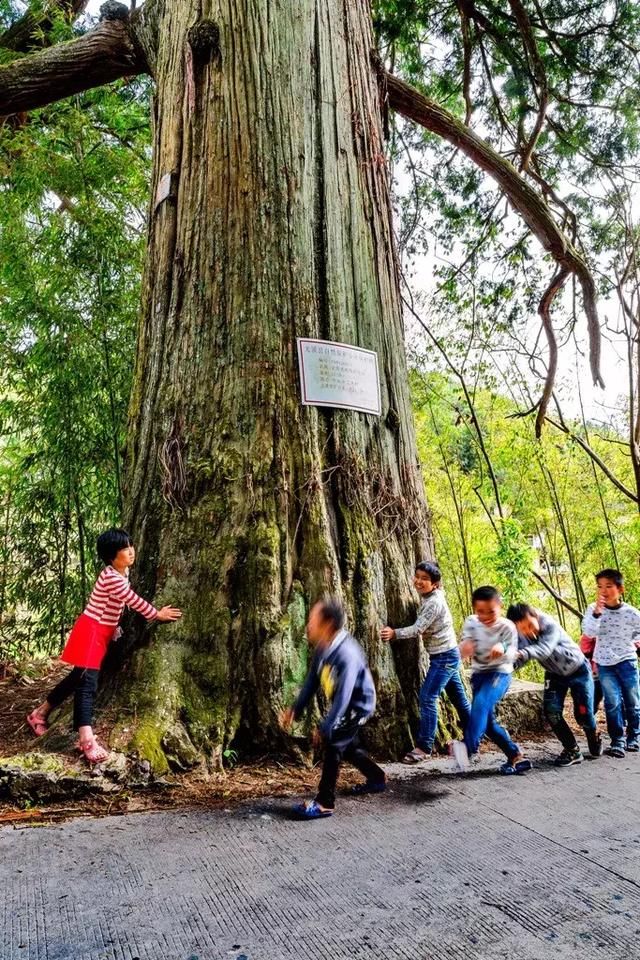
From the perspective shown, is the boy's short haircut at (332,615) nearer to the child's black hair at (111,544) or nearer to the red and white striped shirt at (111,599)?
the red and white striped shirt at (111,599)

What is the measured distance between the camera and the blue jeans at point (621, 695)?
12.7ft

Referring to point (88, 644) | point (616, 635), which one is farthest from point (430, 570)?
point (88, 644)

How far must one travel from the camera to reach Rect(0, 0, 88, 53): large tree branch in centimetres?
659

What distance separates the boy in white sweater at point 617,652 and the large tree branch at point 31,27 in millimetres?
6764

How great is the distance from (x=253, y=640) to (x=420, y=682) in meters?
0.89

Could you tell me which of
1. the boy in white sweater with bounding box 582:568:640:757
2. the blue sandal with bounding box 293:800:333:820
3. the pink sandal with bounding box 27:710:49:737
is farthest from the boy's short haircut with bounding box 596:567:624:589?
the pink sandal with bounding box 27:710:49:737

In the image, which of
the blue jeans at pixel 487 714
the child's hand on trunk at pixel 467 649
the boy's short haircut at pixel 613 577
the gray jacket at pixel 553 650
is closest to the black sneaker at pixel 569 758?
the blue jeans at pixel 487 714

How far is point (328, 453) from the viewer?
11.4 ft

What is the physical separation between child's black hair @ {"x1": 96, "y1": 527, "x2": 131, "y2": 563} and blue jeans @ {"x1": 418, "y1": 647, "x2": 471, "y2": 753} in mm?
1554

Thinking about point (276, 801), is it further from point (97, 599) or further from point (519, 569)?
point (519, 569)

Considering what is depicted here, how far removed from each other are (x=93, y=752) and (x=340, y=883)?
47.0 inches

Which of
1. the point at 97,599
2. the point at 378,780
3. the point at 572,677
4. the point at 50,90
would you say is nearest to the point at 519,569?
the point at 572,677

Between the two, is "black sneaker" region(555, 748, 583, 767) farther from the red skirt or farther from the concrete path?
the red skirt

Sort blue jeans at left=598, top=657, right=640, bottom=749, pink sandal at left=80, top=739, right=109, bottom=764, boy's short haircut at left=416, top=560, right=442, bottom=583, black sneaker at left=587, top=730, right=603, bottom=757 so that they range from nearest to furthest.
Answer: pink sandal at left=80, top=739, right=109, bottom=764, boy's short haircut at left=416, top=560, right=442, bottom=583, black sneaker at left=587, top=730, right=603, bottom=757, blue jeans at left=598, top=657, right=640, bottom=749
